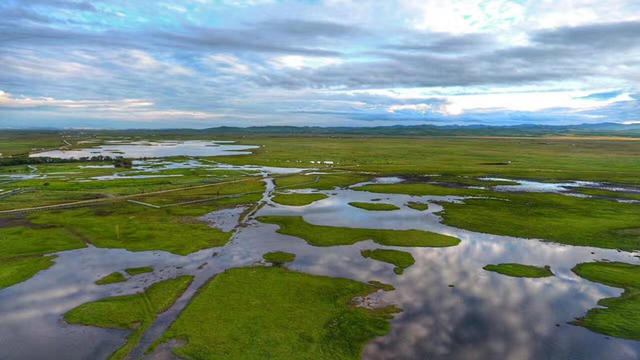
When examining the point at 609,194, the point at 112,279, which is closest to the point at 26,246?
the point at 112,279

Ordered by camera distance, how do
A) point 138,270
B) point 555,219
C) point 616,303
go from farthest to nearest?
point 555,219 < point 138,270 < point 616,303

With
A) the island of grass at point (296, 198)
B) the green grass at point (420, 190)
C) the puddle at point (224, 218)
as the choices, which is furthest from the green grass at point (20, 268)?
the green grass at point (420, 190)

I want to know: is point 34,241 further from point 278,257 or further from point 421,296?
point 421,296

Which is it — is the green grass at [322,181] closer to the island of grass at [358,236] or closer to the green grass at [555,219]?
the green grass at [555,219]

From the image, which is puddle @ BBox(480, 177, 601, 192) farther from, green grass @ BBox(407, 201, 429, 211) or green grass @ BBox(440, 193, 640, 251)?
green grass @ BBox(407, 201, 429, 211)

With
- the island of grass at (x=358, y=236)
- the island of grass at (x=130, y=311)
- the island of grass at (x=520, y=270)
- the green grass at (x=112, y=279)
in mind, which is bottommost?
the island of grass at (x=130, y=311)

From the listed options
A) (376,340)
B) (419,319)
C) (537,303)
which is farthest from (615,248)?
(376,340)
